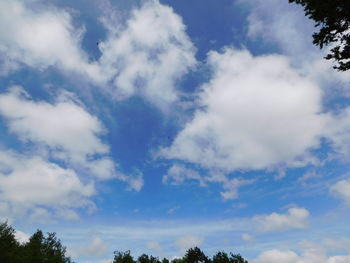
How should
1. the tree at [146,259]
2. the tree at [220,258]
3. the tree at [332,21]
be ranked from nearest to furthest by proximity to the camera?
the tree at [332,21], the tree at [146,259], the tree at [220,258]

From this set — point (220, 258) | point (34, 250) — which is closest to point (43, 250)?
point (34, 250)

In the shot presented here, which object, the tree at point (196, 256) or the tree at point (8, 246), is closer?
the tree at point (8, 246)

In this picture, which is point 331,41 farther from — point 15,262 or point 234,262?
point 234,262

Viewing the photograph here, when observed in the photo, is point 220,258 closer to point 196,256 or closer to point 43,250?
point 196,256

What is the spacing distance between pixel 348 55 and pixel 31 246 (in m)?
59.5

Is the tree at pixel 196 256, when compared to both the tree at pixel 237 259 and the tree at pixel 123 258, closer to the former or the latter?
the tree at pixel 237 259

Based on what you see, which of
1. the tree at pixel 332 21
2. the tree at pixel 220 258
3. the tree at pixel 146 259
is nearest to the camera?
the tree at pixel 332 21

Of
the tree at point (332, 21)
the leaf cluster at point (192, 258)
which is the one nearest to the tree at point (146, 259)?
the leaf cluster at point (192, 258)

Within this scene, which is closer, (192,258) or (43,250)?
(43,250)

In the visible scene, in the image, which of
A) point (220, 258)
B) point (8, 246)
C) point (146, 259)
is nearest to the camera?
point (8, 246)

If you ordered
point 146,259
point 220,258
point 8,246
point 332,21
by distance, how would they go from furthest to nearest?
point 220,258 → point 146,259 → point 8,246 → point 332,21

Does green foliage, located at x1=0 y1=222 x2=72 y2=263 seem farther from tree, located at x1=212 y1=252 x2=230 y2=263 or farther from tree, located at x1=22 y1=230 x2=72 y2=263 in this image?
tree, located at x1=212 y1=252 x2=230 y2=263

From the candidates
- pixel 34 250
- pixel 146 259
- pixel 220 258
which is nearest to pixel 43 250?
pixel 34 250

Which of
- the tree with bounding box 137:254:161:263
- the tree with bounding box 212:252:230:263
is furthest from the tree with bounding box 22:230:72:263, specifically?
the tree with bounding box 212:252:230:263
